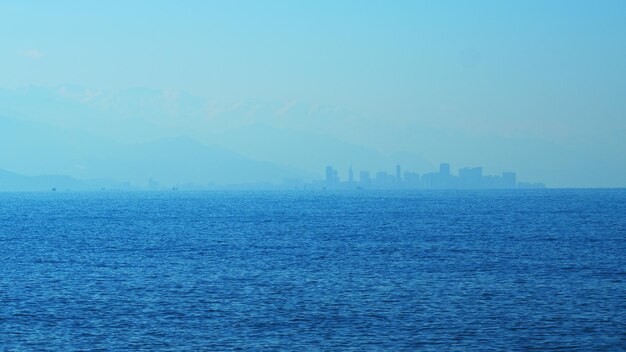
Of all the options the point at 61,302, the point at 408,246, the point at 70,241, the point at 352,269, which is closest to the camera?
the point at 61,302

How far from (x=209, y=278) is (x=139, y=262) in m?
16.0

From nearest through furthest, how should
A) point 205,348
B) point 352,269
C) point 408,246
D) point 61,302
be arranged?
1. point 205,348
2. point 61,302
3. point 352,269
4. point 408,246

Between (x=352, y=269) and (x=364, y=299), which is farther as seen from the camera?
(x=352, y=269)

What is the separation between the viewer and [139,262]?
8850cm

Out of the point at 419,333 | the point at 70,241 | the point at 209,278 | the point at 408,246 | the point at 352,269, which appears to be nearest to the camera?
the point at 419,333

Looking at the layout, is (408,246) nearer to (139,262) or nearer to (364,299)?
(139,262)

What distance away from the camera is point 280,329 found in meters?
52.5

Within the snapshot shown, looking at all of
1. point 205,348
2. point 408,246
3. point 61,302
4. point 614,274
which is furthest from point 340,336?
point 408,246

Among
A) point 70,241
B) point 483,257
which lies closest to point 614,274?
point 483,257

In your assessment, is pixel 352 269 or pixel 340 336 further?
pixel 352 269

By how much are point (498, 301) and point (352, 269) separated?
69.4 feet

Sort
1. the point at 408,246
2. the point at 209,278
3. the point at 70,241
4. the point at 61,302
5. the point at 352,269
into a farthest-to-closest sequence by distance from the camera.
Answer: the point at 70,241 → the point at 408,246 → the point at 352,269 → the point at 209,278 → the point at 61,302

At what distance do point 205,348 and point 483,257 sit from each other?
160 ft

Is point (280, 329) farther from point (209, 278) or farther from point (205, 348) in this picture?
point (209, 278)
